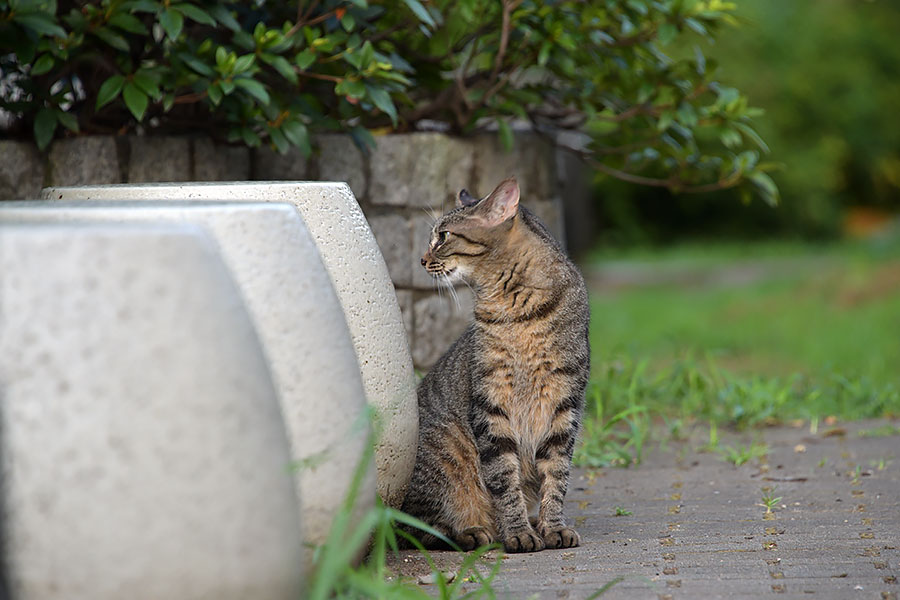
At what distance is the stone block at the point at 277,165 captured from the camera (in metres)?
4.64

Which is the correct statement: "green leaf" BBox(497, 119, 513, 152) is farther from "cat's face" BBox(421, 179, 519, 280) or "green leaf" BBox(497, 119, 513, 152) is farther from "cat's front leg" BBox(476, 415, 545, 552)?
"cat's front leg" BBox(476, 415, 545, 552)

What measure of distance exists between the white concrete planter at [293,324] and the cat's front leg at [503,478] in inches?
38.1

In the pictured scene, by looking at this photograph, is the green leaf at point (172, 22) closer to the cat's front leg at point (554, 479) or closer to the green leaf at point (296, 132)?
the green leaf at point (296, 132)

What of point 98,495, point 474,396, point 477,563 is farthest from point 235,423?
point 474,396

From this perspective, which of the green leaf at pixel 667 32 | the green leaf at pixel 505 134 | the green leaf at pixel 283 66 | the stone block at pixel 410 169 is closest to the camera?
the green leaf at pixel 283 66

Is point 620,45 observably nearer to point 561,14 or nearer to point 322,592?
point 561,14

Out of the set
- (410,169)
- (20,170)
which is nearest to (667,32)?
(410,169)

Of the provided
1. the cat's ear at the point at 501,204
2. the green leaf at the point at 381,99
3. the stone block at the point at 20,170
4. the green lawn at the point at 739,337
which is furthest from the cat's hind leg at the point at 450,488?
the stone block at the point at 20,170

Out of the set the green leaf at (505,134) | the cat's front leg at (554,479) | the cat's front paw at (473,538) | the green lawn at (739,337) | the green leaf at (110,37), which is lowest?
the green lawn at (739,337)

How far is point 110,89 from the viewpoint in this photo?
11.9ft

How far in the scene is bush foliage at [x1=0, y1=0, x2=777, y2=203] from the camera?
12.0 ft

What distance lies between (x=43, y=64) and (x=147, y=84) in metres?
0.33

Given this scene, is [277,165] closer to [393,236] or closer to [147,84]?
[393,236]

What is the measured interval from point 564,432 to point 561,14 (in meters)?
1.99
